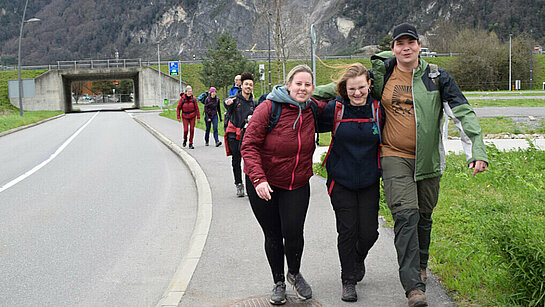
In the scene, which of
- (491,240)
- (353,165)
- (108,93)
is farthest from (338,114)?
(108,93)

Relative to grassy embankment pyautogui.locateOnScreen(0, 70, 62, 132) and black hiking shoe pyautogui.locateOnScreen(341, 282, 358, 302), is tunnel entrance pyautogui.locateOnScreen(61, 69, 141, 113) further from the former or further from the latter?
black hiking shoe pyautogui.locateOnScreen(341, 282, 358, 302)

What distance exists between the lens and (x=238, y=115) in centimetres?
915

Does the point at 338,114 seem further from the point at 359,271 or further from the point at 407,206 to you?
the point at 359,271

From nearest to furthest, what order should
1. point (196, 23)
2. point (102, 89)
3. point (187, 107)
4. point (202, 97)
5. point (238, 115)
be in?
1. point (238, 115)
2. point (202, 97)
3. point (187, 107)
4. point (102, 89)
5. point (196, 23)

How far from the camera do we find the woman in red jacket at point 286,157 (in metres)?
4.34

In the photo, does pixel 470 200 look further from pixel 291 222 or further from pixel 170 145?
pixel 170 145

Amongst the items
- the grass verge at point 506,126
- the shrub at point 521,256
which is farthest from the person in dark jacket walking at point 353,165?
the grass verge at point 506,126

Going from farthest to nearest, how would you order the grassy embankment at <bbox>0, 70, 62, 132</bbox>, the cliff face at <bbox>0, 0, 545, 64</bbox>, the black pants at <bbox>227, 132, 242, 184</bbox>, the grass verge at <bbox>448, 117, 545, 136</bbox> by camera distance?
the cliff face at <bbox>0, 0, 545, 64</bbox>, the grassy embankment at <bbox>0, 70, 62, 132</bbox>, the grass verge at <bbox>448, 117, 545, 136</bbox>, the black pants at <bbox>227, 132, 242, 184</bbox>

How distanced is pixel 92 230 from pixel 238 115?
9.45 feet

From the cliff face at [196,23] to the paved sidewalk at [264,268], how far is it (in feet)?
327

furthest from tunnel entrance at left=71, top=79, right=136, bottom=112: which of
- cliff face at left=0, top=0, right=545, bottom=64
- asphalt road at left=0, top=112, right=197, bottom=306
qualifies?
asphalt road at left=0, top=112, right=197, bottom=306

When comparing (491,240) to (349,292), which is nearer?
(491,240)

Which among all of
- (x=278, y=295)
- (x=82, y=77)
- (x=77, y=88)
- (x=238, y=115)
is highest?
(x=77, y=88)

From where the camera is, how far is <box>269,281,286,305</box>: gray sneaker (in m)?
4.43
